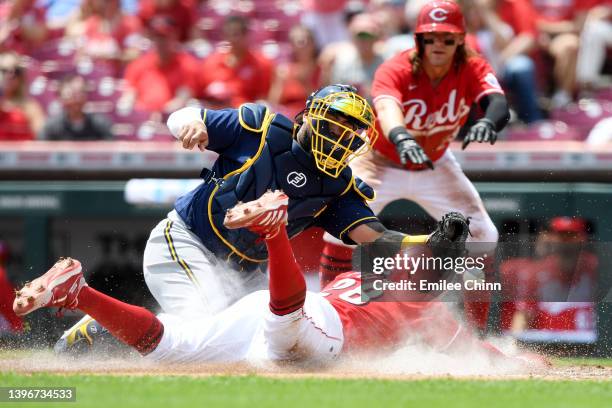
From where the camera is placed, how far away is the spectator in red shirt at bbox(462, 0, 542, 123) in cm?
830

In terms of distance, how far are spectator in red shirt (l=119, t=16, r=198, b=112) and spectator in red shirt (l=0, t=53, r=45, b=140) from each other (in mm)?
758

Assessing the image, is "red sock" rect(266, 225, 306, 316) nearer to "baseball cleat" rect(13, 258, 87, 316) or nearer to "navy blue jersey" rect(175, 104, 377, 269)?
"navy blue jersey" rect(175, 104, 377, 269)

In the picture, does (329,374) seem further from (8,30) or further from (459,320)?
(8,30)

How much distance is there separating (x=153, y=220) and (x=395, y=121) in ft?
8.37

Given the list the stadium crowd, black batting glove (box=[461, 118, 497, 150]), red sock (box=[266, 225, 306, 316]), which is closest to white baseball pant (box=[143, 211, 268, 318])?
red sock (box=[266, 225, 306, 316])

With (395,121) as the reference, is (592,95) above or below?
below

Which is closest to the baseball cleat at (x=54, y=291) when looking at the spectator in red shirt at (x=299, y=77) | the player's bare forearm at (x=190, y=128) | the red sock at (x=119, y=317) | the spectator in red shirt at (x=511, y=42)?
the red sock at (x=119, y=317)

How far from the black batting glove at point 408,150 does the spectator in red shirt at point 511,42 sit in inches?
119

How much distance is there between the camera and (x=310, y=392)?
402 centimetres

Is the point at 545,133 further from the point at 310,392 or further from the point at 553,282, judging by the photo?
the point at 310,392

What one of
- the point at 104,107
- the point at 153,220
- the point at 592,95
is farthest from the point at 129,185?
the point at 592,95

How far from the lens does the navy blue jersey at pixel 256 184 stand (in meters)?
4.97

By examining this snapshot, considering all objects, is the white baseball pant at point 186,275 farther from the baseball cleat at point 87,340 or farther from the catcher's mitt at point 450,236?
the catcher's mitt at point 450,236

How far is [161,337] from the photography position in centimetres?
470
